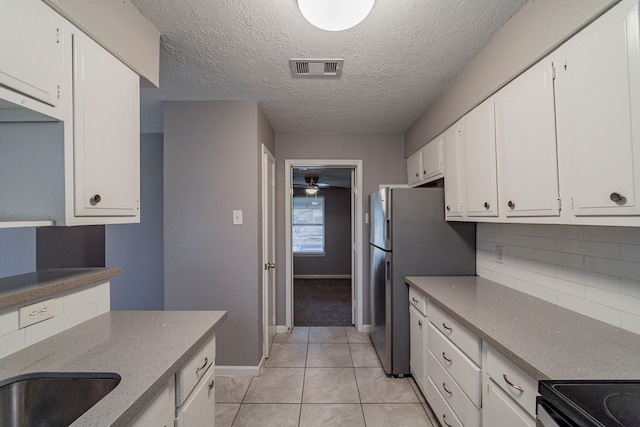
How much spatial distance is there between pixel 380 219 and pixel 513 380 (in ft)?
5.38

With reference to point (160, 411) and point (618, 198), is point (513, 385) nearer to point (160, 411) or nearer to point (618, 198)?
point (618, 198)

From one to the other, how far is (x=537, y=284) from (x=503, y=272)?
0.32 m

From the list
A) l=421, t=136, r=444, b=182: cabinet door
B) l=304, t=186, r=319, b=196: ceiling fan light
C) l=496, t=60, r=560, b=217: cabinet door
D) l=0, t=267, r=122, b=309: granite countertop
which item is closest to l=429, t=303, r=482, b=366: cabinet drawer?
l=496, t=60, r=560, b=217: cabinet door

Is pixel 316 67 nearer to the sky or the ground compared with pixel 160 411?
nearer to the sky

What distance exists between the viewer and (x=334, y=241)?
23.4 feet

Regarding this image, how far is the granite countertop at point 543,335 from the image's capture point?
947 millimetres

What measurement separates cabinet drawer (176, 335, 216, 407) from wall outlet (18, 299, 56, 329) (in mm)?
583

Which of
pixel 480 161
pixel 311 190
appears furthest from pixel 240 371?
pixel 311 190

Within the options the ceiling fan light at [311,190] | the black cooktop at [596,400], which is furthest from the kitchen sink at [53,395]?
the ceiling fan light at [311,190]

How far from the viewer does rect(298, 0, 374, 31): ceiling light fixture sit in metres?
1.22

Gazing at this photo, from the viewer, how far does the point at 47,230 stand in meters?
2.92

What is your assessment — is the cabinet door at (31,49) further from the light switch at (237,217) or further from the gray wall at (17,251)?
the gray wall at (17,251)

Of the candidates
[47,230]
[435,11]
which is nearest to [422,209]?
[435,11]

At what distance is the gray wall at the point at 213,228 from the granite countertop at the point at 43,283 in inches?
36.9
